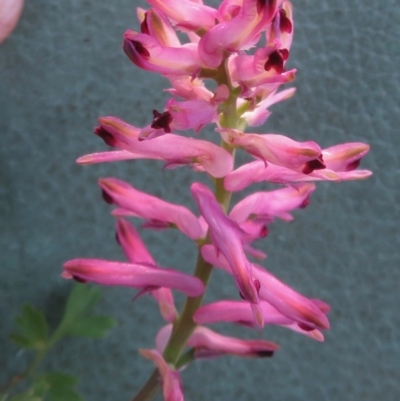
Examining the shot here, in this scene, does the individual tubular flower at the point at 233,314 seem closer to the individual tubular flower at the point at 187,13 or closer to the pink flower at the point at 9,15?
the individual tubular flower at the point at 187,13

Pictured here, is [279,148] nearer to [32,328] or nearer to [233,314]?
[233,314]

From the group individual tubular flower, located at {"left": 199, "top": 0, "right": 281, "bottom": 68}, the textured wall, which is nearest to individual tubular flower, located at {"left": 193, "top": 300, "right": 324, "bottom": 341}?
individual tubular flower, located at {"left": 199, "top": 0, "right": 281, "bottom": 68}

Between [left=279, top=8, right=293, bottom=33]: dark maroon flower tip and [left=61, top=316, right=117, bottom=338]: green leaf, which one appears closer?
[left=279, top=8, right=293, bottom=33]: dark maroon flower tip

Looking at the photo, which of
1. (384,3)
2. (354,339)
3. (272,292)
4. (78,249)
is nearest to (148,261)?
(272,292)

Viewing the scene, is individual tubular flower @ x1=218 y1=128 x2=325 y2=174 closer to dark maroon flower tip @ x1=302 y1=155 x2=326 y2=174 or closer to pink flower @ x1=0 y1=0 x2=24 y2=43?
dark maroon flower tip @ x1=302 y1=155 x2=326 y2=174

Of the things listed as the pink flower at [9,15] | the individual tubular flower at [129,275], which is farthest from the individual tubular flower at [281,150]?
the pink flower at [9,15]

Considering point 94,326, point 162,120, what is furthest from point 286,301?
point 94,326

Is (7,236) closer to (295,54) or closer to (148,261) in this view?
(148,261)

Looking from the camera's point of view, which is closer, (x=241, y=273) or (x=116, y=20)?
(x=241, y=273)
